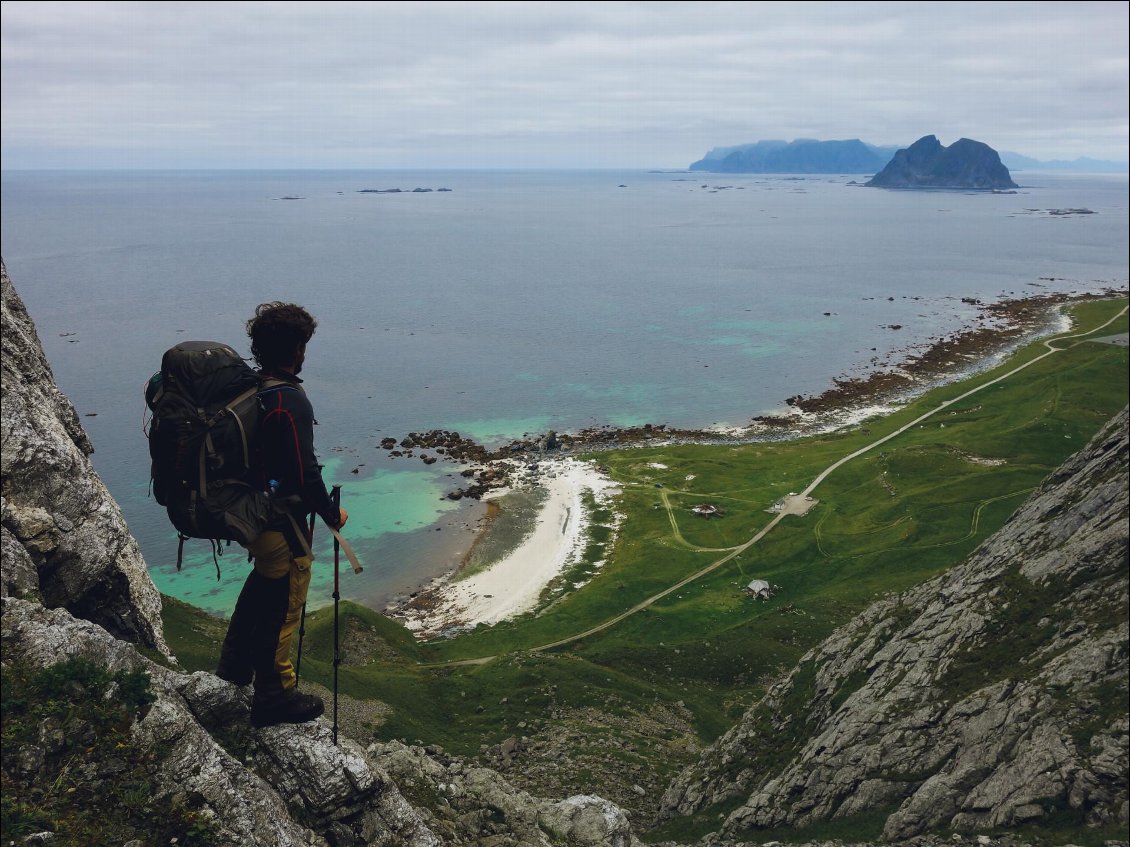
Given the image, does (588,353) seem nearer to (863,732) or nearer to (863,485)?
(863,485)

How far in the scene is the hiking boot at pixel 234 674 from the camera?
12.5 meters

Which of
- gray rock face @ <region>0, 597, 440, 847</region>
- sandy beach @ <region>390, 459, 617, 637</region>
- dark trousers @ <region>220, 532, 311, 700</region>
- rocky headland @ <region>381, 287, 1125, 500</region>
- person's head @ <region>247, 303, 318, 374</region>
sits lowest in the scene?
sandy beach @ <region>390, 459, 617, 637</region>

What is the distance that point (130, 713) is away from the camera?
1072cm

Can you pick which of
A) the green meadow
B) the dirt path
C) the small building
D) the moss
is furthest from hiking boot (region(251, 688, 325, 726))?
the small building

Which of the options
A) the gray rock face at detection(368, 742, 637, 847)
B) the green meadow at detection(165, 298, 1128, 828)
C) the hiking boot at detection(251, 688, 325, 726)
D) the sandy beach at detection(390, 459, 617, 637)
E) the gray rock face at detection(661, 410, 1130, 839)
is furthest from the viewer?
the sandy beach at detection(390, 459, 617, 637)

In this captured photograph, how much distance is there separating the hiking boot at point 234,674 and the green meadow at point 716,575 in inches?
1042

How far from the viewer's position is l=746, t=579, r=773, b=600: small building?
7119 centimetres

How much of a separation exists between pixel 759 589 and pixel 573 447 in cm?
4480

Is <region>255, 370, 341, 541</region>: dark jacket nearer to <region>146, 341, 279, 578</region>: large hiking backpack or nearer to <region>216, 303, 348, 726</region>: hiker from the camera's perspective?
<region>216, 303, 348, 726</region>: hiker

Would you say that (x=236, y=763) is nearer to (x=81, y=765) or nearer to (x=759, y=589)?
(x=81, y=765)

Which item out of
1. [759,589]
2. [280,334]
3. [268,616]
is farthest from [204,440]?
Result: [759,589]

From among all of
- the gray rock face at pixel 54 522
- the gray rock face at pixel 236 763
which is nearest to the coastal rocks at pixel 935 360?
the gray rock face at pixel 236 763

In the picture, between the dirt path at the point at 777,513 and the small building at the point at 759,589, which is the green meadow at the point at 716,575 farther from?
the small building at the point at 759,589

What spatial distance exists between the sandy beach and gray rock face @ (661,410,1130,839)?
124 feet
